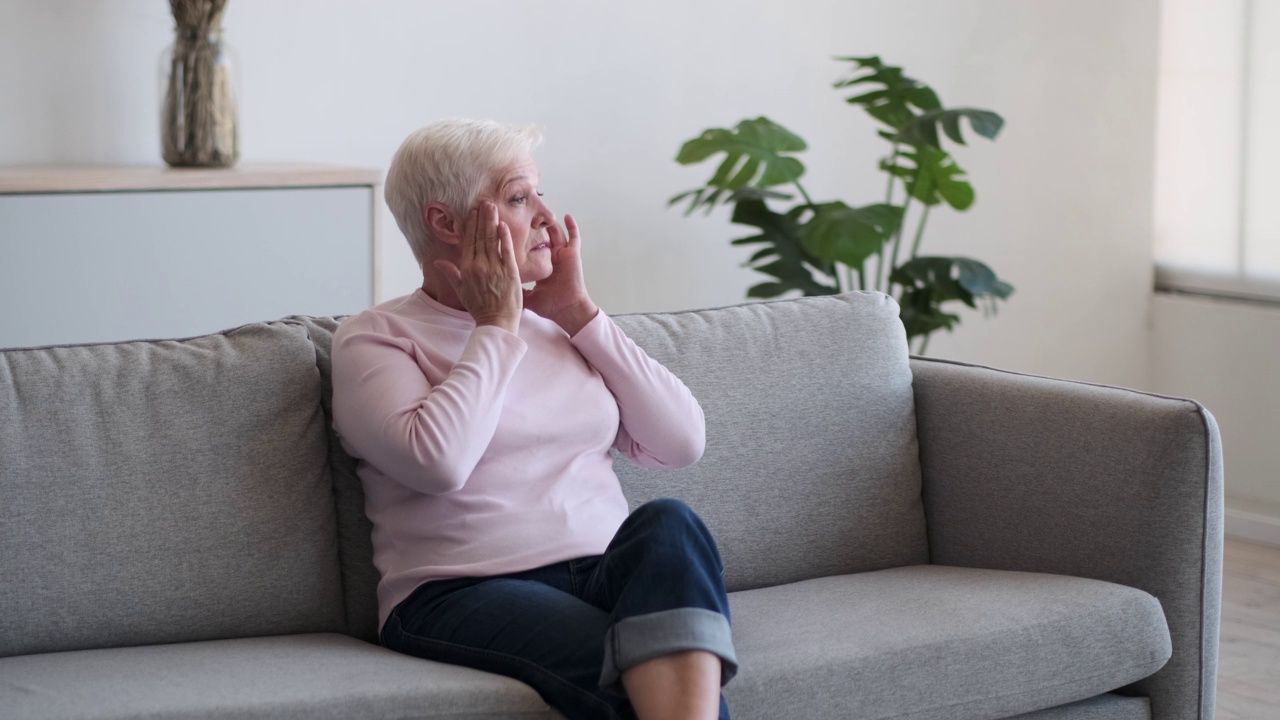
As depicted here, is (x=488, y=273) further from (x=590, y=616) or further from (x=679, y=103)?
(x=679, y=103)

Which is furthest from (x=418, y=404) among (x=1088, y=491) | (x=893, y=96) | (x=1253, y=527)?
(x=1253, y=527)

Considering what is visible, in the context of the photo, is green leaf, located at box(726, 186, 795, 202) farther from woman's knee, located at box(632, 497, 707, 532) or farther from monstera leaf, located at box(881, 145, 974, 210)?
woman's knee, located at box(632, 497, 707, 532)

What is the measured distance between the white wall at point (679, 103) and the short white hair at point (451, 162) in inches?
54.8

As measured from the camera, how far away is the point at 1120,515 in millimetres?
2205

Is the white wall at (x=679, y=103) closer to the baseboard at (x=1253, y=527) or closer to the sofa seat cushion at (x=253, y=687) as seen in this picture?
the baseboard at (x=1253, y=527)

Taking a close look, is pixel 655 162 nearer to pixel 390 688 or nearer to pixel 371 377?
pixel 371 377

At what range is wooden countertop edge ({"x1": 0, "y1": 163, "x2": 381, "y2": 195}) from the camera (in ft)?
8.61

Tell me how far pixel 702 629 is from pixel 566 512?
0.36 meters

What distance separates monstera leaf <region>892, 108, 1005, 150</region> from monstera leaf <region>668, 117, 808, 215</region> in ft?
0.92

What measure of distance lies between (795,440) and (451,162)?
0.78 metres

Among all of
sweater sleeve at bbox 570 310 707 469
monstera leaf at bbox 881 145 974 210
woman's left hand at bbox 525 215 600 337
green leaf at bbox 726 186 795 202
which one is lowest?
sweater sleeve at bbox 570 310 707 469

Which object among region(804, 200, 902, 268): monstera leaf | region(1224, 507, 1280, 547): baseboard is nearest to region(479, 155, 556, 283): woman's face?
region(804, 200, 902, 268): monstera leaf

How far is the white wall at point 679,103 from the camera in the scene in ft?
10.2

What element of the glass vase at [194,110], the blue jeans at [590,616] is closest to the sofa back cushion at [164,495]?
the blue jeans at [590,616]
